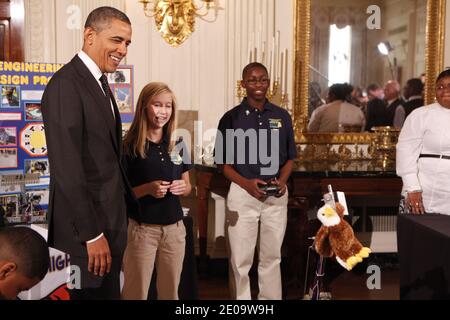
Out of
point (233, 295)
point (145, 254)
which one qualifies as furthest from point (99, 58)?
point (233, 295)

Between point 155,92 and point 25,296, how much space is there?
1102 millimetres

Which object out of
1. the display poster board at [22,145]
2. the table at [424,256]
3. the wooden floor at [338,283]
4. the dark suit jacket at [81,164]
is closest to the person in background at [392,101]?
the wooden floor at [338,283]

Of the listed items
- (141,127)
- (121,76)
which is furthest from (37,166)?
(121,76)

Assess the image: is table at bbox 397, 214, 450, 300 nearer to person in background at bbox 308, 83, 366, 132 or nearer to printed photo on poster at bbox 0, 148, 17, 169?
person in background at bbox 308, 83, 366, 132

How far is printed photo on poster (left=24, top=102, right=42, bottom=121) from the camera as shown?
3202mm

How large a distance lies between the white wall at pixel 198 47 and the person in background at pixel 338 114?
0.33 m

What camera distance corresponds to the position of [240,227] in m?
3.56

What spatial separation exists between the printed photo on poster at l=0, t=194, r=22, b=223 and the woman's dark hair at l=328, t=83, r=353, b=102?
2605 millimetres

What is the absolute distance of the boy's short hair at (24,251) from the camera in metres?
1.61

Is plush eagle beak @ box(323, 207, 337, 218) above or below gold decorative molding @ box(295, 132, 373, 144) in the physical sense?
below

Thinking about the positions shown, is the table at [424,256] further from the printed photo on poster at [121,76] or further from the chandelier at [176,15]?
the chandelier at [176,15]

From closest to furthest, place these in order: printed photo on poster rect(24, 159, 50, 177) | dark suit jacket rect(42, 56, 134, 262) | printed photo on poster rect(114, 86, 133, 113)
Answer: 1. dark suit jacket rect(42, 56, 134, 262)
2. printed photo on poster rect(24, 159, 50, 177)
3. printed photo on poster rect(114, 86, 133, 113)

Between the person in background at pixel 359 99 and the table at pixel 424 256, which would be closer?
the table at pixel 424 256

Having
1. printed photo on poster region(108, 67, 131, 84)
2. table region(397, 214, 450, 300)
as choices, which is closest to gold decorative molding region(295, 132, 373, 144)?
printed photo on poster region(108, 67, 131, 84)
